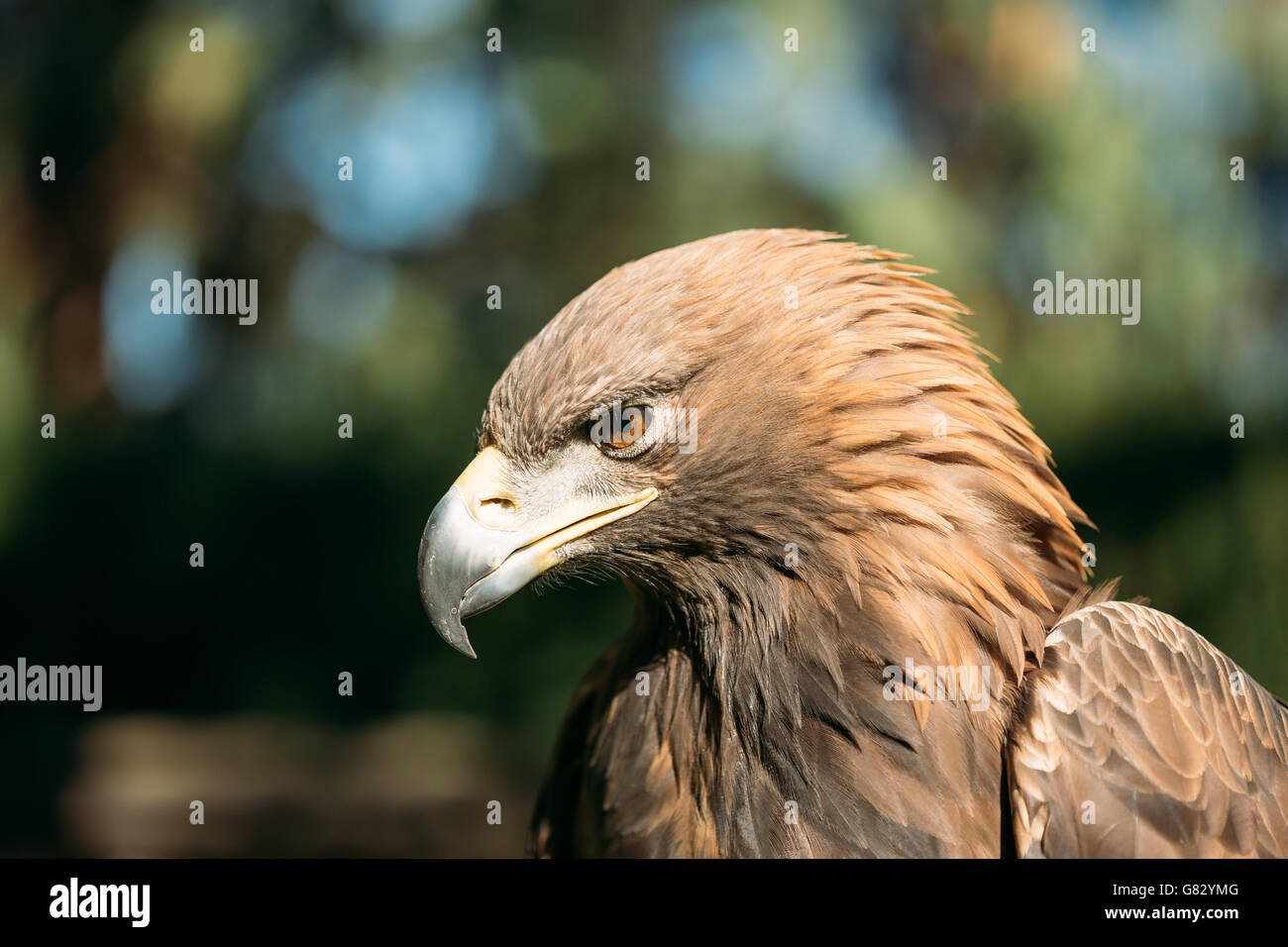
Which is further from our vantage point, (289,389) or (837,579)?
(289,389)

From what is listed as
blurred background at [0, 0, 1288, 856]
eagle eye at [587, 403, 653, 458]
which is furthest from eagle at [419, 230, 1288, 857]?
blurred background at [0, 0, 1288, 856]

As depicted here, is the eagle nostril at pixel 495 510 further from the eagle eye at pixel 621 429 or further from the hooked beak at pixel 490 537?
the eagle eye at pixel 621 429

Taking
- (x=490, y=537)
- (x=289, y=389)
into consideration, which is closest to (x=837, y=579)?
(x=490, y=537)

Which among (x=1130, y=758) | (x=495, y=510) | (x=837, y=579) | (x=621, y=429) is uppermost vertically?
(x=621, y=429)

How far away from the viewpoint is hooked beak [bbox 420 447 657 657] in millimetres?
1665

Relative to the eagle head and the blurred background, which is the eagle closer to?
the eagle head

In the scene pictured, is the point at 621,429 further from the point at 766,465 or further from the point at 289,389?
the point at 289,389

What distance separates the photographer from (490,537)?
1674mm

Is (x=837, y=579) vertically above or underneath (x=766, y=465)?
underneath

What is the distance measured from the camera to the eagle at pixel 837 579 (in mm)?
1485

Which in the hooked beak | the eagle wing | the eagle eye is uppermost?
the eagle eye

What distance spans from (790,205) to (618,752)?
3040 mm

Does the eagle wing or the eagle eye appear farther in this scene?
the eagle eye

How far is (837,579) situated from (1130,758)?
52 centimetres
